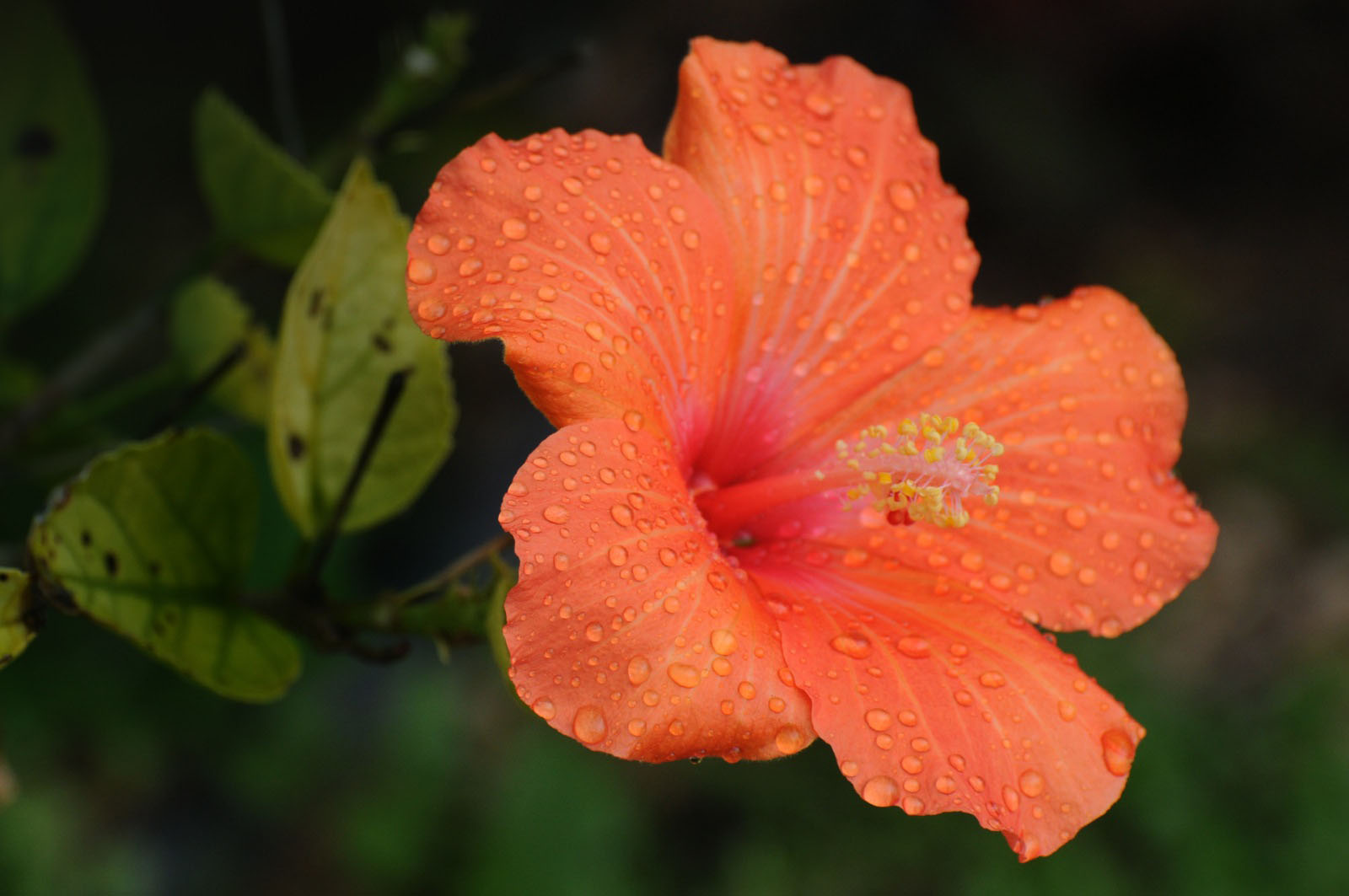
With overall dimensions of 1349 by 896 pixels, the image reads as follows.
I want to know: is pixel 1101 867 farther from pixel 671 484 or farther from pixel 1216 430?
pixel 1216 430

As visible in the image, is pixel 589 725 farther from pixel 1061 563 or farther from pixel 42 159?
pixel 42 159

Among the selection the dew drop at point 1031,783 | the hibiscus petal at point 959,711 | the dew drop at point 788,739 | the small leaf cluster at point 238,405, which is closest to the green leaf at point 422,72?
the small leaf cluster at point 238,405

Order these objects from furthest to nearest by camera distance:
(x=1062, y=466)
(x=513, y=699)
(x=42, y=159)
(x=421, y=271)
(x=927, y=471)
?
(x=513, y=699), (x=42, y=159), (x=1062, y=466), (x=927, y=471), (x=421, y=271)

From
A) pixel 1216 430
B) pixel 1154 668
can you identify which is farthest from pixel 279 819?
pixel 1216 430

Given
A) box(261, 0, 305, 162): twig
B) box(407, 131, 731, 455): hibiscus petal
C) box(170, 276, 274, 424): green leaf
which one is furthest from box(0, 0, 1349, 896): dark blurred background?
box(407, 131, 731, 455): hibiscus petal

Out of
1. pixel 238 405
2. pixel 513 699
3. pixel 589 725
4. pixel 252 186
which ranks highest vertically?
pixel 252 186

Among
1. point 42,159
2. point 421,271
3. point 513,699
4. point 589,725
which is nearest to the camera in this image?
point 589,725

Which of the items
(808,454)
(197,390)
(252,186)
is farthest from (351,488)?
(808,454)

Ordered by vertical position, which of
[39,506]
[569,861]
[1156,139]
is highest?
[39,506]
